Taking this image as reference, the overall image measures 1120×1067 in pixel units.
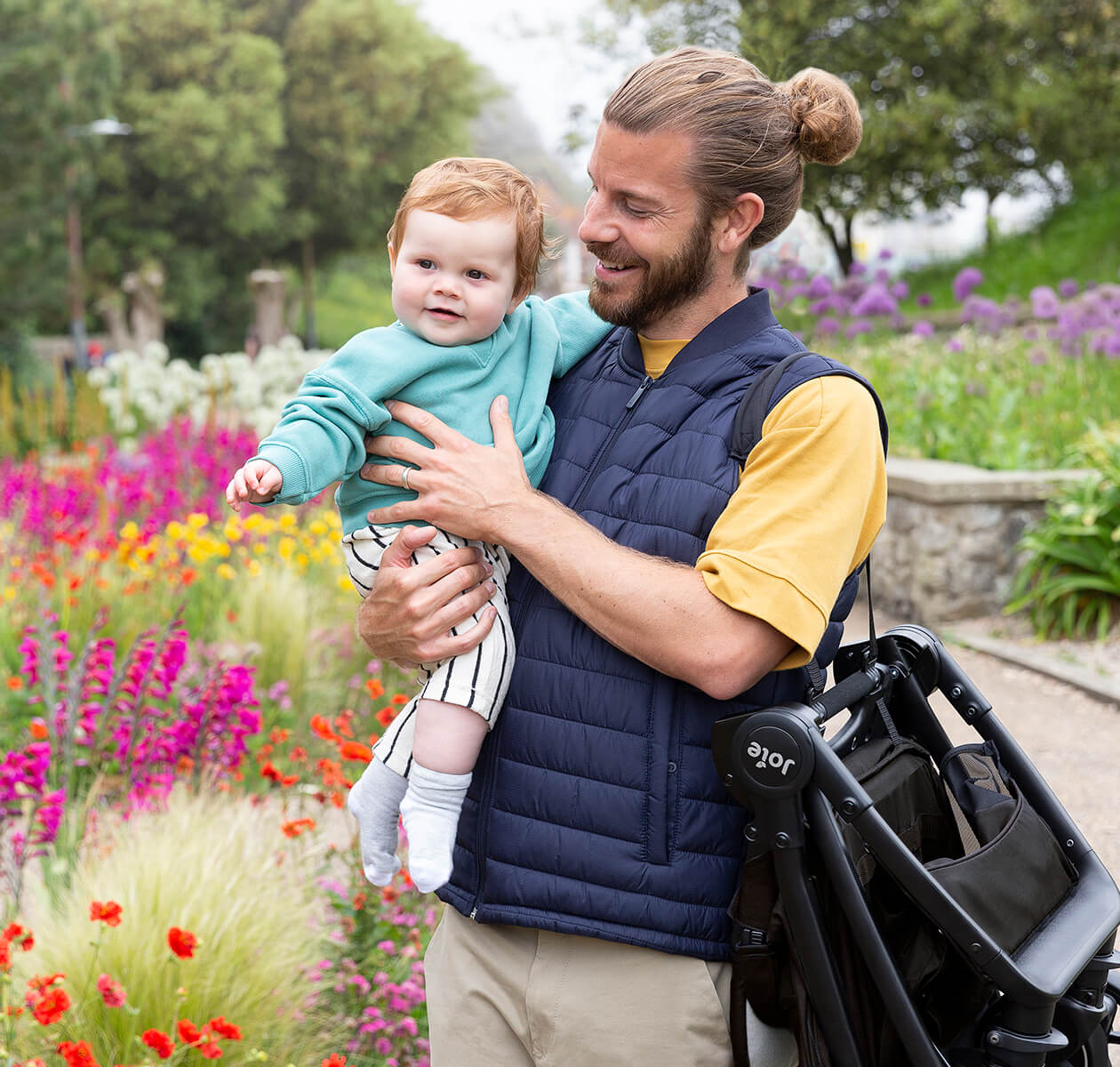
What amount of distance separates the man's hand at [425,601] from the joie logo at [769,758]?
1.60ft

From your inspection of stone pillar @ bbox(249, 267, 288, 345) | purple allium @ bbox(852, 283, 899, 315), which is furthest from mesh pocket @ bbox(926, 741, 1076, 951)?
stone pillar @ bbox(249, 267, 288, 345)

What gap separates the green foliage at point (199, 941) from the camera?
2578 millimetres

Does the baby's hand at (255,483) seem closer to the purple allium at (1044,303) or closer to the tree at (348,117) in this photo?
the purple allium at (1044,303)

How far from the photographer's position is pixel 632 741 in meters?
1.72

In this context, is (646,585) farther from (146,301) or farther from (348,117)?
(348,117)

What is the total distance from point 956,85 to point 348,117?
19.1 metres

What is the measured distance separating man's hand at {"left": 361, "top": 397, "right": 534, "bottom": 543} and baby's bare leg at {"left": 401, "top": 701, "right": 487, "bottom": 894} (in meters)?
0.29

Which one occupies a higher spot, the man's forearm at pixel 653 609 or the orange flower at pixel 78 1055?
the man's forearm at pixel 653 609

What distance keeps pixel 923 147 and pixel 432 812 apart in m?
20.7

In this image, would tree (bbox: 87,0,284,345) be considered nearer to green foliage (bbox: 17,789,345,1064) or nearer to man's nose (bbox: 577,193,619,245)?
green foliage (bbox: 17,789,345,1064)

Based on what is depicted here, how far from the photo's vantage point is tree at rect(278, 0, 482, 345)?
34.8 meters

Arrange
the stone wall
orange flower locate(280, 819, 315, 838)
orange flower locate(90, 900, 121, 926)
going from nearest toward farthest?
orange flower locate(90, 900, 121, 926), orange flower locate(280, 819, 315, 838), the stone wall

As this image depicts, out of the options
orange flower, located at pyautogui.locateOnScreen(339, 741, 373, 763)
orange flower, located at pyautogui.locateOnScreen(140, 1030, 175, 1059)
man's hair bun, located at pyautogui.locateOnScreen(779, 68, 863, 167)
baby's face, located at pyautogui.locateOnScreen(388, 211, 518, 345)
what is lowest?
orange flower, located at pyautogui.locateOnScreen(140, 1030, 175, 1059)

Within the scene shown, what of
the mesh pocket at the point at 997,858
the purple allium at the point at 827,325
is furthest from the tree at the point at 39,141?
the mesh pocket at the point at 997,858
